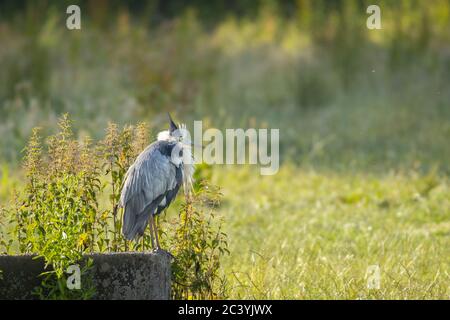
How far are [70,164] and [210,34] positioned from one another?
34.7 feet

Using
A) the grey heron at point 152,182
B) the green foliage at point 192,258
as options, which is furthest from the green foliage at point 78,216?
the grey heron at point 152,182

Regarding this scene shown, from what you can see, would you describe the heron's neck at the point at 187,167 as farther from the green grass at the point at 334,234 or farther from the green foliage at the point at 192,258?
the green grass at the point at 334,234

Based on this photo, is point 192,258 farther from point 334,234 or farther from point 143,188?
point 334,234

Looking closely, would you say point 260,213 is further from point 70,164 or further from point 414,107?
point 414,107

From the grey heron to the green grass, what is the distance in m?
0.70

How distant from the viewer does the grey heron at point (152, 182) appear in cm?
442

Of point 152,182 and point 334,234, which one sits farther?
point 334,234

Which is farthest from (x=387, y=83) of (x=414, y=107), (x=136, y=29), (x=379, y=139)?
(x=136, y=29)

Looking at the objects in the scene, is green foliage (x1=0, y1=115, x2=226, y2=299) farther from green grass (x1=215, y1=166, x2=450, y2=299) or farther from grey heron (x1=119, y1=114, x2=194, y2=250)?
green grass (x1=215, y1=166, x2=450, y2=299)

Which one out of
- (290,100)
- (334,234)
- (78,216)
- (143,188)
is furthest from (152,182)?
(290,100)

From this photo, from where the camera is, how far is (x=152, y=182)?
4.48 metres

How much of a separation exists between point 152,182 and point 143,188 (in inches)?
2.6

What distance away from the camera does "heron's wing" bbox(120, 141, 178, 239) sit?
4.42 m

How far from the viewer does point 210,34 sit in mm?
14922
